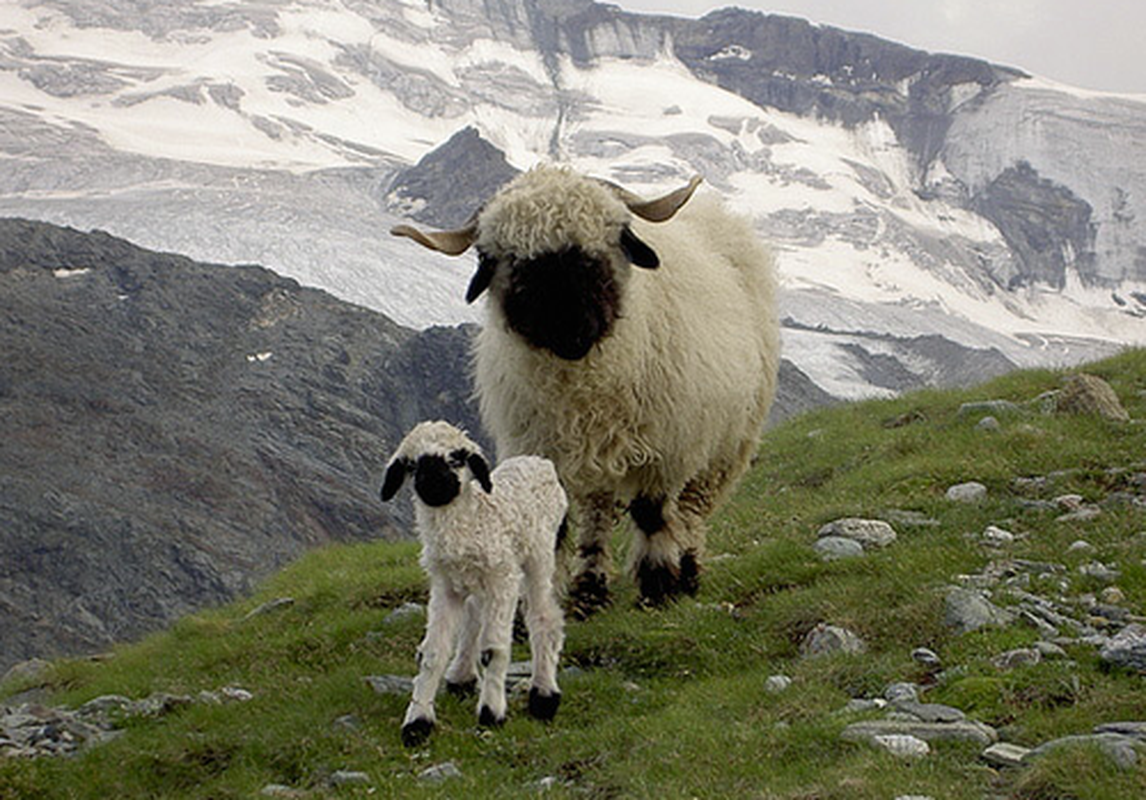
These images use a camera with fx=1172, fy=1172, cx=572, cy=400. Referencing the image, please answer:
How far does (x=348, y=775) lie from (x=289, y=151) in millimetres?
76327

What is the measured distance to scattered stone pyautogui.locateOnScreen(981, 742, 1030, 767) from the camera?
4.38 meters

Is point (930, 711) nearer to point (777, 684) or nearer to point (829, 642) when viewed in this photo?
point (777, 684)

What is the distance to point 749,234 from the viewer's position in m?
11.0

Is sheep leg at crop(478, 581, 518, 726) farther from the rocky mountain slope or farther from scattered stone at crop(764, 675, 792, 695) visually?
the rocky mountain slope

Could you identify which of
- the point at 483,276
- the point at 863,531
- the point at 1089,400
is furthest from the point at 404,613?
the point at 1089,400

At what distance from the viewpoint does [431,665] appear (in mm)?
5891

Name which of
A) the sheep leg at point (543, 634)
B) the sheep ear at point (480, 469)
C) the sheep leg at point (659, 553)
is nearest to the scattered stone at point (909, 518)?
the sheep leg at point (659, 553)

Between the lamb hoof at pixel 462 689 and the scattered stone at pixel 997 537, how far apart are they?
3.64m

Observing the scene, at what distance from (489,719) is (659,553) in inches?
98.9

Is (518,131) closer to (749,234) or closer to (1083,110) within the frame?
(1083,110)

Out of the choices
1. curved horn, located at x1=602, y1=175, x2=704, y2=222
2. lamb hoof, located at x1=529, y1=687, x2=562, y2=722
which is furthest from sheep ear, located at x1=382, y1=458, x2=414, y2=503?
curved horn, located at x1=602, y1=175, x2=704, y2=222

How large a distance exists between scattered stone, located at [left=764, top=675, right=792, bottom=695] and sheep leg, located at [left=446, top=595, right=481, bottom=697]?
1637mm

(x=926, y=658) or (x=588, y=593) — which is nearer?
(x=926, y=658)

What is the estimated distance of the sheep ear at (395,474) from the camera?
20.2 feet
